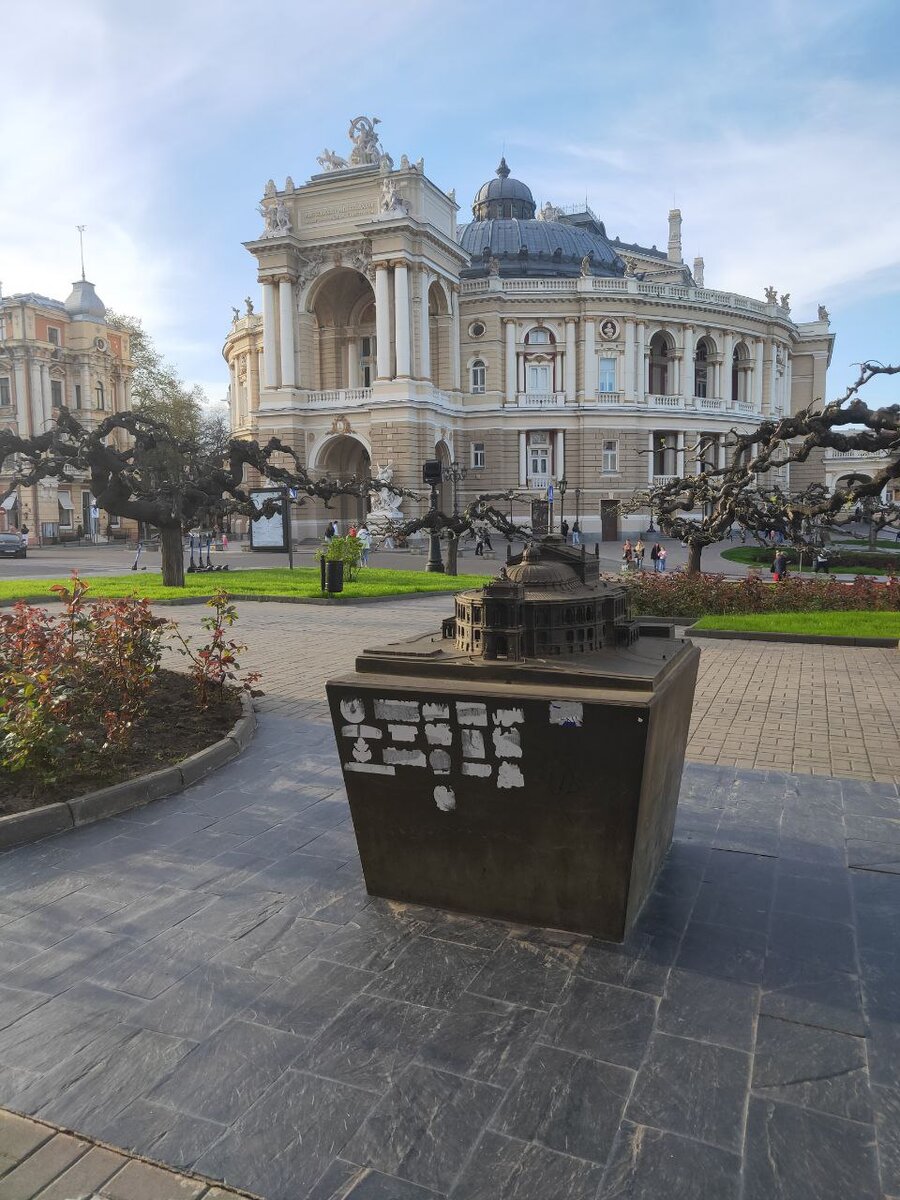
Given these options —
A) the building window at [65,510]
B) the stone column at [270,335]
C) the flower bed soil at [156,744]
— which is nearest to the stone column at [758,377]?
the stone column at [270,335]

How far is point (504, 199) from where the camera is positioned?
63.5 m

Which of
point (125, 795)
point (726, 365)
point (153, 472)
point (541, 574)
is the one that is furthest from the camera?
point (726, 365)

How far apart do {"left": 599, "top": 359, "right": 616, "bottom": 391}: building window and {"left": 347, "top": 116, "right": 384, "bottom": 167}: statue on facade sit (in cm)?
1702

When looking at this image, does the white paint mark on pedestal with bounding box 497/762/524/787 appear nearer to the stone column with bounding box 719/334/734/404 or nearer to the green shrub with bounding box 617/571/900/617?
the green shrub with bounding box 617/571/900/617

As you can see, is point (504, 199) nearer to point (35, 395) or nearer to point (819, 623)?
point (35, 395)

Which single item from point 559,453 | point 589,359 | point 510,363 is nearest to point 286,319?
point 510,363

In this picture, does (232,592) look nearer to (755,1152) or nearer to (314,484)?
(314,484)

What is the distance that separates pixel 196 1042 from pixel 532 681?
198cm

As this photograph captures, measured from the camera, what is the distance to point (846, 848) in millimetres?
4910

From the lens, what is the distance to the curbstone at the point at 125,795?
214 inches

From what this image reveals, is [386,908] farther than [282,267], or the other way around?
[282,267]

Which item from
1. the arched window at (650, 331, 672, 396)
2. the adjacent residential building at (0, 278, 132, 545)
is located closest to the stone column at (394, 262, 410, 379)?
the arched window at (650, 331, 672, 396)

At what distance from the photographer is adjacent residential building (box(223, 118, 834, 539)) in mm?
43375

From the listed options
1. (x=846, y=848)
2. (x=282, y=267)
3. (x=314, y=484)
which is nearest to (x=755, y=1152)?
(x=846, y=848)
